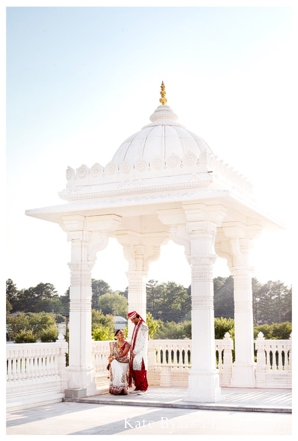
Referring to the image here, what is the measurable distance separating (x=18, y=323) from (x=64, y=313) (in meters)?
2.83

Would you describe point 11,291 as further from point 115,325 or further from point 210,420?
point 210,420

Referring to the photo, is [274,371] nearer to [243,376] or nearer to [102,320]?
[243,376]

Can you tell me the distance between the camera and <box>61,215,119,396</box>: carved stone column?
975 cm

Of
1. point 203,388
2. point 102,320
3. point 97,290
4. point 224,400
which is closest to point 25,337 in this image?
point 102,320

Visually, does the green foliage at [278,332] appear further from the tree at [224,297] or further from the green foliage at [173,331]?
the green foliage at [173,331]

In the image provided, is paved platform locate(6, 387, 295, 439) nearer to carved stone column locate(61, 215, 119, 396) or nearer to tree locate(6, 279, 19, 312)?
carved stone column locate(61, 215, 119, 396)

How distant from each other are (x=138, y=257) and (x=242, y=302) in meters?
2.27

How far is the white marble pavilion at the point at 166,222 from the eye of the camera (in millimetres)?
8930

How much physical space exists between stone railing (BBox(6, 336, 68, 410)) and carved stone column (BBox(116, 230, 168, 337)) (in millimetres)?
2210

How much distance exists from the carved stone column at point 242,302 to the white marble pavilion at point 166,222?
2 centimetres

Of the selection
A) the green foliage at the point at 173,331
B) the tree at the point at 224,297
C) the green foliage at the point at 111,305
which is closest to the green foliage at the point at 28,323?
the green foliage at the point at 173,331

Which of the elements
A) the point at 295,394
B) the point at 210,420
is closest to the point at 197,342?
the point at 210,420

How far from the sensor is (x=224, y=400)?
888 centimetres

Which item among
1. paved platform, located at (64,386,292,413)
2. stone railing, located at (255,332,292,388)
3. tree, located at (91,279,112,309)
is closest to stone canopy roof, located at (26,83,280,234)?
stone railing, located at (255,332,292,388)
